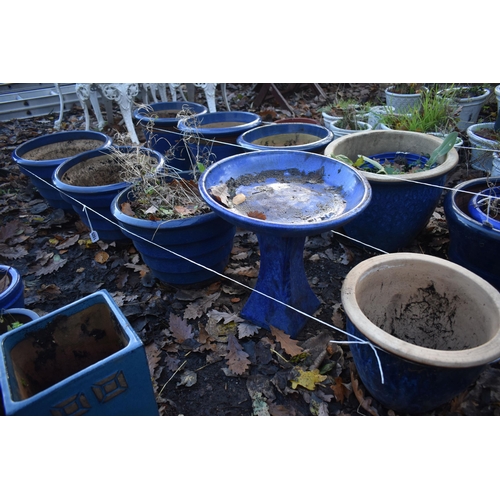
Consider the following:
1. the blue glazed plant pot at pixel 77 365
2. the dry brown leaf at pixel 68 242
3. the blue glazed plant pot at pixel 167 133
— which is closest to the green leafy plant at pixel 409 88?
the blue glazed plant pot at pixel 167 133

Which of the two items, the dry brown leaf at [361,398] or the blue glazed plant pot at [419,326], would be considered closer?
the blue glazed plant pot at [419,326]

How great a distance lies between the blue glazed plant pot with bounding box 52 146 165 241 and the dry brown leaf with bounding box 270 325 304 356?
1583mm

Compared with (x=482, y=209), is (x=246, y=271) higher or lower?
lower

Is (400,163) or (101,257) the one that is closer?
(400,163)

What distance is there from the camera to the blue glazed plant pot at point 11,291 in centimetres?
217

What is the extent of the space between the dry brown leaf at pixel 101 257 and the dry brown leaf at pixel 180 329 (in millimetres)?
1083

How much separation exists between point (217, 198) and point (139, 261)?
4.70 ft

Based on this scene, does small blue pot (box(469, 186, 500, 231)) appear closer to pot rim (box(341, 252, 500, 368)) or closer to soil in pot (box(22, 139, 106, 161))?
pot rim (box(341, 252, 500, 368))

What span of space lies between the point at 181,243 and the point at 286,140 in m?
1.95

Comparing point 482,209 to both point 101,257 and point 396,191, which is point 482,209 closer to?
point 396,191

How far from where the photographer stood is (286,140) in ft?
12.4

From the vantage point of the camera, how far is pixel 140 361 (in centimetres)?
152

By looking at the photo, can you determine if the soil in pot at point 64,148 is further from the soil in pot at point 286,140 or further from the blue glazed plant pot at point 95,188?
the soil in pot at point 286,140

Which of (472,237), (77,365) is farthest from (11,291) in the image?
(472,237)
